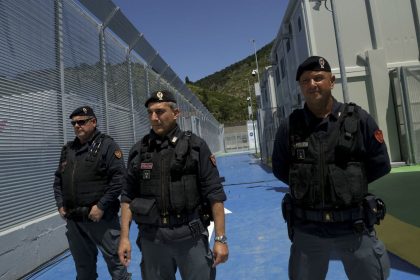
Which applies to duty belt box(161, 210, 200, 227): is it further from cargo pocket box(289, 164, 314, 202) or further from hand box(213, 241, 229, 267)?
cargo pocket box(289, 164, 314, 202)

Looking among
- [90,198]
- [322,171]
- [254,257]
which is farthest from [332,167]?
[254,257]

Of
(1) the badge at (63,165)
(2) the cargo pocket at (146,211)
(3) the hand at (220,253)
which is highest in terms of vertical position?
(1) the badge at (63,165)

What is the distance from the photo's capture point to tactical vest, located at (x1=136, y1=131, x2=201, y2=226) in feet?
8.41

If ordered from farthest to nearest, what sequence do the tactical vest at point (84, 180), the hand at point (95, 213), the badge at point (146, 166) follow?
the tactical vest at point (84, 180) < the hand at point (95, 213) < the badge at point (146, 166)

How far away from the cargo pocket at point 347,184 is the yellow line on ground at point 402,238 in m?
2.40

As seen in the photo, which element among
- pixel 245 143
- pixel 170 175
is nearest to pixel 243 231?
pixel 170 175

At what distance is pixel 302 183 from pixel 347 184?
0.89 feet

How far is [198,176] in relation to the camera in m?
2.67

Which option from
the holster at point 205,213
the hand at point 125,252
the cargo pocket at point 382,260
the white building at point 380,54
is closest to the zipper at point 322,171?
the cargo pocket at point 382,260

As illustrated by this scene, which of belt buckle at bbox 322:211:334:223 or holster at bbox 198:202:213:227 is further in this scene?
holster at bbox 198:202:213:227

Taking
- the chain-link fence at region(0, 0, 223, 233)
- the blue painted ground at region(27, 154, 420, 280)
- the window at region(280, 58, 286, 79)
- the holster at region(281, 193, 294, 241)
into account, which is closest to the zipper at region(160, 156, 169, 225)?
the holster at region(281, 193, 294, 241)

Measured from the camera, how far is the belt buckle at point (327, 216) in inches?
93.4

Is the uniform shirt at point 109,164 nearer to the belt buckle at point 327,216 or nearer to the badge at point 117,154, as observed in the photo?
the badge at point 117,154

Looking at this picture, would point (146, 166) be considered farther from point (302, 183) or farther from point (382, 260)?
point (382, 260)
